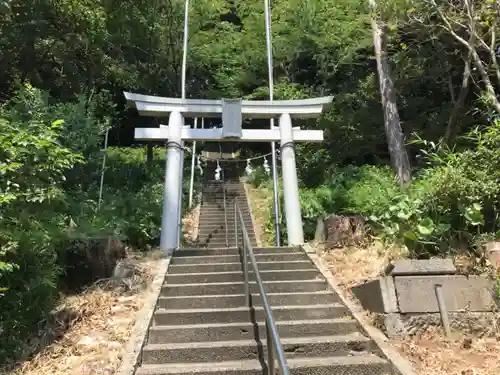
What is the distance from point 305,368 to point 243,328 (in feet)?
2.98

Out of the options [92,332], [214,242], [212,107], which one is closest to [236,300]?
[92,332]

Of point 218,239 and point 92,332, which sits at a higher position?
point 218,239

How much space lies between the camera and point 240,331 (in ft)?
14.2

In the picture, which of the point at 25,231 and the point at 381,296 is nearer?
the point at 381,296

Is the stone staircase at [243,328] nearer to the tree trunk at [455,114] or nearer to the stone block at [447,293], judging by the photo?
the stone block at [447,293]

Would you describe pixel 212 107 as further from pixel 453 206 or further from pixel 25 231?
pixel 453 206

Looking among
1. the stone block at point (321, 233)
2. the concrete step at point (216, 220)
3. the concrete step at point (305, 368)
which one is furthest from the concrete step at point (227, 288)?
the concrete step at point (216, 220)

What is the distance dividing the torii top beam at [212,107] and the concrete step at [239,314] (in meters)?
4.55

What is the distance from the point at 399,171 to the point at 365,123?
3697mm

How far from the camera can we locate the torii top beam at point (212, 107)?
26.8 ft

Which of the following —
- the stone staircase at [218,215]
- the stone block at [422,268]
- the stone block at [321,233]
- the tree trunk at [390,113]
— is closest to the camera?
the stone block at [422,268]

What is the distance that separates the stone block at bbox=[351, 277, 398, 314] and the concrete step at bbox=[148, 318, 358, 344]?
10.5 inches

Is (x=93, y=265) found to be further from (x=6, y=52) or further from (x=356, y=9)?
(x=356, y=9)

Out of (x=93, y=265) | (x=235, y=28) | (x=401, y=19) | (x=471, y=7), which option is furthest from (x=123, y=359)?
(x=235, y=28)
